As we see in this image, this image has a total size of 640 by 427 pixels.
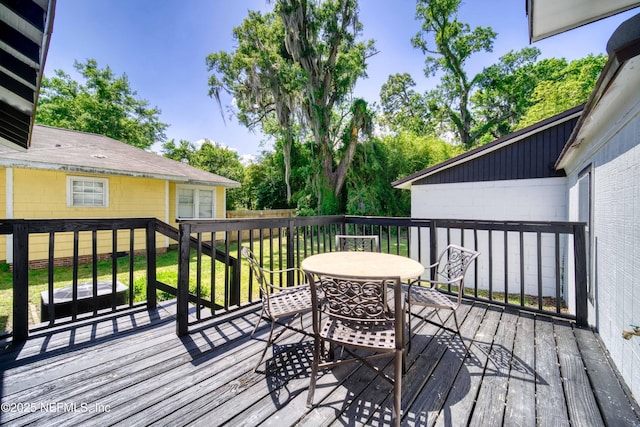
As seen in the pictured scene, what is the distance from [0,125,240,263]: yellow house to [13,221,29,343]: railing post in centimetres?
576

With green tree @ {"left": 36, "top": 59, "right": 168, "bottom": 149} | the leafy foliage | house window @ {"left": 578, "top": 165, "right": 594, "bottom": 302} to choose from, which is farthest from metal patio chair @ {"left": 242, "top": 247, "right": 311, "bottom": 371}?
green tree @ {"left": 36, "top": 59, "right": 168, "bottom": 149}

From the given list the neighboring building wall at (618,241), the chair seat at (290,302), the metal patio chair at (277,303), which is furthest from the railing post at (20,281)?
the neighboring building wall at (618,241)

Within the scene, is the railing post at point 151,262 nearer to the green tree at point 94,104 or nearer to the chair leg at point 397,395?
the chair leg at point 397,395

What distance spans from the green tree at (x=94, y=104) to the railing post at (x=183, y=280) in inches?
736

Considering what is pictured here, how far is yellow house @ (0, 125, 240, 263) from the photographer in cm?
635

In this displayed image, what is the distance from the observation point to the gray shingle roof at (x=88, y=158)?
6.30 m

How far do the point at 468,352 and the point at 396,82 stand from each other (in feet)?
65.7

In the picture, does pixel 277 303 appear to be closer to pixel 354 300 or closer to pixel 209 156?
pixel 354 300

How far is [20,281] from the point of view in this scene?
2223 mm

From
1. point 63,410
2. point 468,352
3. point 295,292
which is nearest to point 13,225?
point 63,410

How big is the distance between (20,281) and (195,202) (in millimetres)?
8054

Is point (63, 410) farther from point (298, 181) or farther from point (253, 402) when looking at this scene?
point (298, 181)

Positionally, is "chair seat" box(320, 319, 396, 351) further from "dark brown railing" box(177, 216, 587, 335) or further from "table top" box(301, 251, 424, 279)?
"dark brown railing" box(177, 216, 587, 335)

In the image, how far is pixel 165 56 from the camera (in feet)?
40.3
